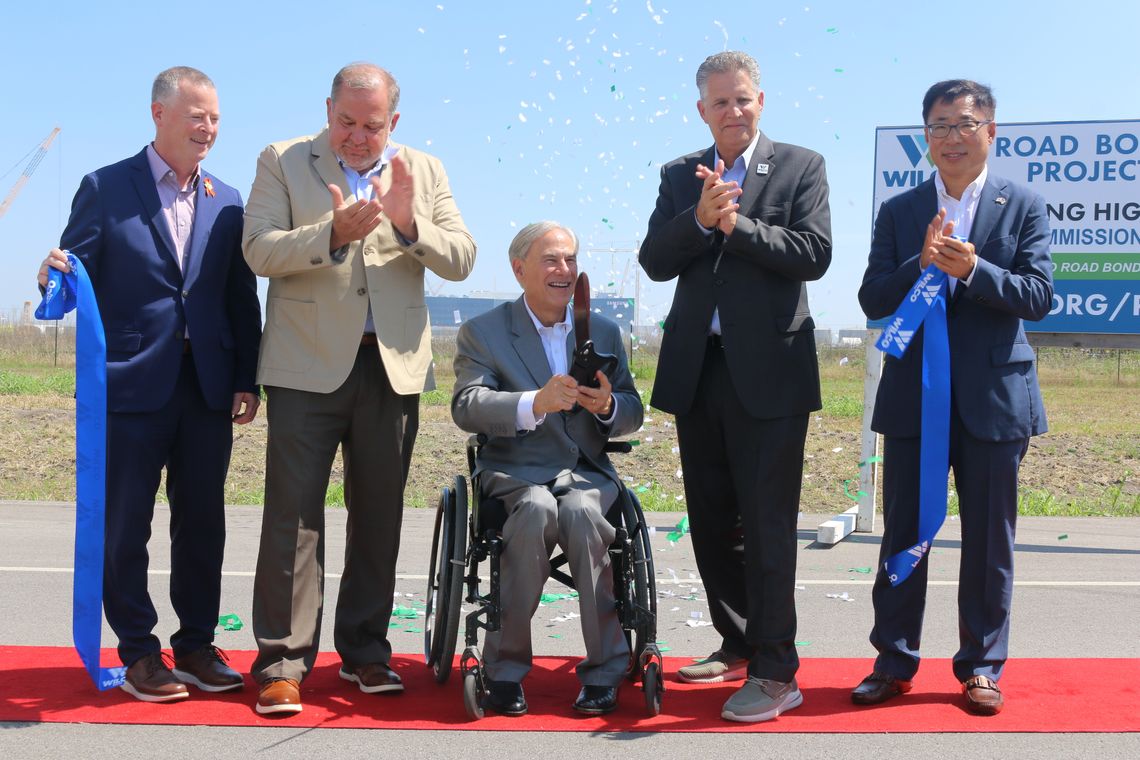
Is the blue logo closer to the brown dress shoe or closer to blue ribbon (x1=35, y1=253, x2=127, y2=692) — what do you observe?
blue ribbon (x1=35, y1=253, x2=127, y2=692)

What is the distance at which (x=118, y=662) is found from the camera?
4.37 m

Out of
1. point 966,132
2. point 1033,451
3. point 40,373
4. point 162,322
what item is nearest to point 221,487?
point 162,322

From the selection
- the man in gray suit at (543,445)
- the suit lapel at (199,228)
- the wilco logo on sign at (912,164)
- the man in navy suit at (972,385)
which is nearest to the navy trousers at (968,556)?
the man in navy suit at (972,385)

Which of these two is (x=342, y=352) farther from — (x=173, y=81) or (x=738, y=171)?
(x=738, y=171)

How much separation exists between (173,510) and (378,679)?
3.22 ft

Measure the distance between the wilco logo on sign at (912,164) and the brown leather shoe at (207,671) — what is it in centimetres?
584

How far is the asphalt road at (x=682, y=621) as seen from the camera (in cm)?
342

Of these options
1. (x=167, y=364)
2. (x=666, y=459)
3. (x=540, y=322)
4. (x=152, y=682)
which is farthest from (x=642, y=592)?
(x=666, y=459)

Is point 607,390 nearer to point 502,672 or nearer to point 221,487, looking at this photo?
point 502,672

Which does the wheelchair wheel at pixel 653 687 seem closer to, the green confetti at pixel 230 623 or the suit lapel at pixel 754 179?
the suit lapel at pixel 754 179

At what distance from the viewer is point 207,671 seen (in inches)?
159

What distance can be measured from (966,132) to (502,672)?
7.88 feet

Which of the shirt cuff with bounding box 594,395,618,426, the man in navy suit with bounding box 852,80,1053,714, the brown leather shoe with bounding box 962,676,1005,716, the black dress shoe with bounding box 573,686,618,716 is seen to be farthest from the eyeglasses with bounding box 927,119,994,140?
the black dress shoe with bounding box 573,686,618,716

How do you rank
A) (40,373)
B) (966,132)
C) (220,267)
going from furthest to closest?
(40,373)
(220,267)
(966,132)
